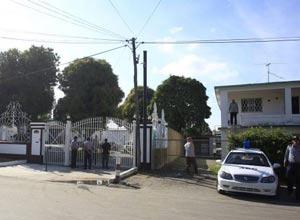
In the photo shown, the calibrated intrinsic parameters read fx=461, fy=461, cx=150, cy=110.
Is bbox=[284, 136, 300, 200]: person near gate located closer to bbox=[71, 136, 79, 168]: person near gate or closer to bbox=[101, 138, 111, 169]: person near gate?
bbox=[101, 138, 111, 169]: person near gate

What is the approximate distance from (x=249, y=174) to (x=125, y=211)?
5.41 metres

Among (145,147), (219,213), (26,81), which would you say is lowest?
(219,213)

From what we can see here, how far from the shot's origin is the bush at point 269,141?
19.0 metres

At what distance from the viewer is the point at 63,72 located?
4384cm

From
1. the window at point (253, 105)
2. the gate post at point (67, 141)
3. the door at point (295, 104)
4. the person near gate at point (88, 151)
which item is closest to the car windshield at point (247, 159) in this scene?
the person near gate at point (88, 151)

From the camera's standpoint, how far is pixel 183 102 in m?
55.0

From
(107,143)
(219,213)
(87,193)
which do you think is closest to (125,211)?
(219,213)

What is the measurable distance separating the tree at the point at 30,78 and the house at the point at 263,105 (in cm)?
1915

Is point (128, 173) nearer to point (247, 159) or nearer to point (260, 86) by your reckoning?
point (247, 159)

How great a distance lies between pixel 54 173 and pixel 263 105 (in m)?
14.8

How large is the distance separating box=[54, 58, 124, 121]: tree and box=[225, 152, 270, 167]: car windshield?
2663cm

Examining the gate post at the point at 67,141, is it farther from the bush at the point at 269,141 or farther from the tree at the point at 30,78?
the tree at the point at 30,78

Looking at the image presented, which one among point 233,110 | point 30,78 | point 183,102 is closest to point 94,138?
point 233,110

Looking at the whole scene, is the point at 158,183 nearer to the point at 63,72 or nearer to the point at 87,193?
the point at 87,193
